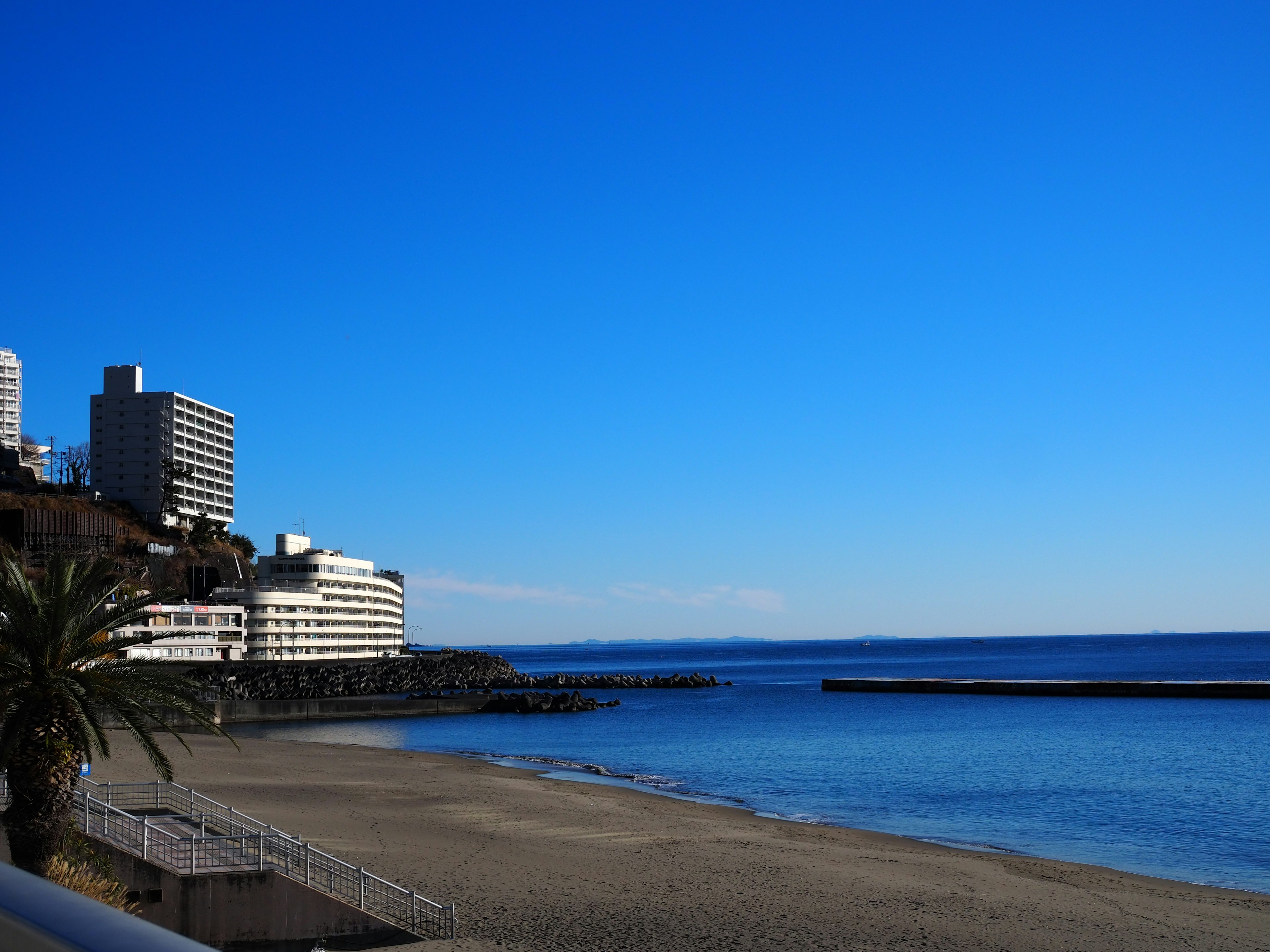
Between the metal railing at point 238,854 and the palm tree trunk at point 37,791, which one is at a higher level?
the palm tree trunk at point 37,791

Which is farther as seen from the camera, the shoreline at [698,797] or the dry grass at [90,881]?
the shoreline at [698,797]

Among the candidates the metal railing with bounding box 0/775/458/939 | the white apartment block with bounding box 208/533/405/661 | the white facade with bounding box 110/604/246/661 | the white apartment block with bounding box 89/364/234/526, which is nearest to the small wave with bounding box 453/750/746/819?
the metal railing with bounding box 0/775/458/939

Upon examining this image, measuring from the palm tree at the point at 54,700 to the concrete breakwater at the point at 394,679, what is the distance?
63338 millimetres

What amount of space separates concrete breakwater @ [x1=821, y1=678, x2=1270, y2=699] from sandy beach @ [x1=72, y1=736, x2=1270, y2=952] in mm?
82296

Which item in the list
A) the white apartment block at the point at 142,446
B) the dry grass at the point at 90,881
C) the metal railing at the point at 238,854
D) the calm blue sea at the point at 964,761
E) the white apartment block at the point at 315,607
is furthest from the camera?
the white apartment block at the point at 142,446

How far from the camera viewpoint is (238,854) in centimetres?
2131

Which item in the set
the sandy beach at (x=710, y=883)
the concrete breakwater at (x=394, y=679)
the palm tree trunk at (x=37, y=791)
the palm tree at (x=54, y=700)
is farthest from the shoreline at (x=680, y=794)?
the concrete breakwater at (x=394, y=679)

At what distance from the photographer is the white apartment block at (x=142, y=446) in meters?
159

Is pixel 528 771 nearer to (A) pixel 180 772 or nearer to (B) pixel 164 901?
(A) pixel 180 772

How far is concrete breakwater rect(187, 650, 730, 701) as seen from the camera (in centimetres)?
10462

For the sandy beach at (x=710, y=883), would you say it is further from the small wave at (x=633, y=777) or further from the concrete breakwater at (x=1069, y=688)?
the concrete breakwater at (x=1069, y=688)

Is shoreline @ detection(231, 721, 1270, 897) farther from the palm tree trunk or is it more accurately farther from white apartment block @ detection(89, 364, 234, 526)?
white apartment block @ detection(89, 364, 234, 526)

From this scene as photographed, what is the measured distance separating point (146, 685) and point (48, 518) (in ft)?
384

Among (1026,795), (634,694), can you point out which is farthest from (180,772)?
(634,694)
